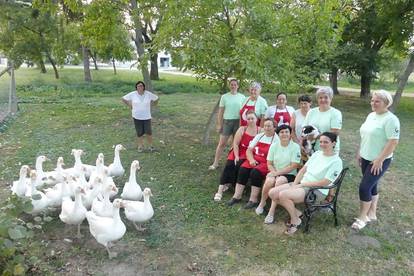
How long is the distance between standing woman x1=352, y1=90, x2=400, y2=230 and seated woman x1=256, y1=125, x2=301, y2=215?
894 mm

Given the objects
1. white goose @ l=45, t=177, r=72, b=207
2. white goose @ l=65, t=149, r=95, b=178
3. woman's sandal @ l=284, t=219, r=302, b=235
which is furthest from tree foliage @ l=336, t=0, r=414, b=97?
white goose @ l=45, t=177, r=72, b=207

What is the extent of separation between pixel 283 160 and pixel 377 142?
49.5 inches

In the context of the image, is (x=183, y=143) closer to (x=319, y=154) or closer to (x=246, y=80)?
(x=246, y=80)

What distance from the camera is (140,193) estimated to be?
5.48 m

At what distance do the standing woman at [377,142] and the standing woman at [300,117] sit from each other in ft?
3.20

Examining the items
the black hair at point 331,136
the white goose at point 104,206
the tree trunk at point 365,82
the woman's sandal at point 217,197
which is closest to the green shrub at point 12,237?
the white goose at point 104,206

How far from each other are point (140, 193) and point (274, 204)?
1957mm

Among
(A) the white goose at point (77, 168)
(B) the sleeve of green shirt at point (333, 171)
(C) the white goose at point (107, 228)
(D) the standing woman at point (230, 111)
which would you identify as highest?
(D) the standing woman at point (230, 111)

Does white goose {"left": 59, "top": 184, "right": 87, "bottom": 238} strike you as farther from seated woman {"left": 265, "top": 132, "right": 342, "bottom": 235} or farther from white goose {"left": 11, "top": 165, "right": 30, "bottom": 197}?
seated woman {"left": 265, "top": 132, "right": 342, "bottom": 235}


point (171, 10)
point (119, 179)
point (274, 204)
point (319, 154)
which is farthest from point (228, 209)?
point (171, 10)

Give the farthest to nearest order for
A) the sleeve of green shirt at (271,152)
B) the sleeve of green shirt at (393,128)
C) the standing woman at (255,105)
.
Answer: the standing woman at (255,105), the sleeve of green shirt at (271,152), the sleeve of green shirt at (393,128)

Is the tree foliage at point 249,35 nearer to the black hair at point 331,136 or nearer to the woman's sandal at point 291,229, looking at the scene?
the black hair at point 331,136

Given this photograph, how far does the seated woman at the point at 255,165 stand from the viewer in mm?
5629

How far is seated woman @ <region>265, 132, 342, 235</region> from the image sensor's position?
15.5 ft
